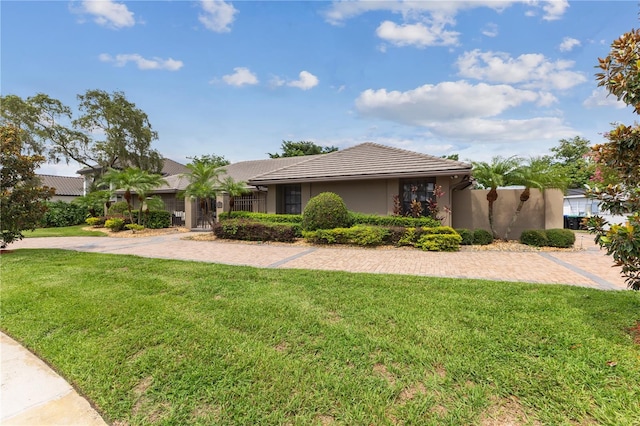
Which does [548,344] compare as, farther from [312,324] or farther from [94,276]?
[94,276]

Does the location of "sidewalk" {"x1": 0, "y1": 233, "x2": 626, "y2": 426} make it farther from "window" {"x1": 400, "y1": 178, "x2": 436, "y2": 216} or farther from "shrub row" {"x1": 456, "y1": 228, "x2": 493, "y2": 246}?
"window" {"x1": 400, "y1": 178, "x2": 436, "y2": 216}

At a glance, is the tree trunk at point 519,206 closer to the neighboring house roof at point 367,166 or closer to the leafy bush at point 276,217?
the neighboring house roof at point 367,166

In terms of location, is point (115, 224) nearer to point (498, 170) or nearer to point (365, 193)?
point (365, 193)

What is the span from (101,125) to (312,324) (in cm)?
3356

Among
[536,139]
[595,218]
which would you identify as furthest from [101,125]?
[536,139]

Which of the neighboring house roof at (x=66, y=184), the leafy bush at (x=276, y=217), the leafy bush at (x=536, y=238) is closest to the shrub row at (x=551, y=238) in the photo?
the leafy bush at (x=536, y=238)

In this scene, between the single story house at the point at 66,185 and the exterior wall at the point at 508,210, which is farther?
the single story house at the point at 66,185

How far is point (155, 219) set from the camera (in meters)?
20.1

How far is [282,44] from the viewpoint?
10.8 metres

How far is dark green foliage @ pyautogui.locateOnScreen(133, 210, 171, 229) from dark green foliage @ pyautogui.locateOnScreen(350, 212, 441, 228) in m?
14.5

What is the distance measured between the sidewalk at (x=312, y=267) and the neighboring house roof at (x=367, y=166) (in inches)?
155

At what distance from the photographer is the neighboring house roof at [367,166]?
509 inches

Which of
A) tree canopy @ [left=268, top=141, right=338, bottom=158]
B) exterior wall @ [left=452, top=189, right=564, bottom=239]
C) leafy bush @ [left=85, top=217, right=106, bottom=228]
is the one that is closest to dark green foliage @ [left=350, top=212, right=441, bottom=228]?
exterior wall @ [left=452, top=189, right=564, bottom=239]

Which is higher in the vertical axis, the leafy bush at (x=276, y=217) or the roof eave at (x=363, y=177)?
the roof eave at (x=363, y=177)
